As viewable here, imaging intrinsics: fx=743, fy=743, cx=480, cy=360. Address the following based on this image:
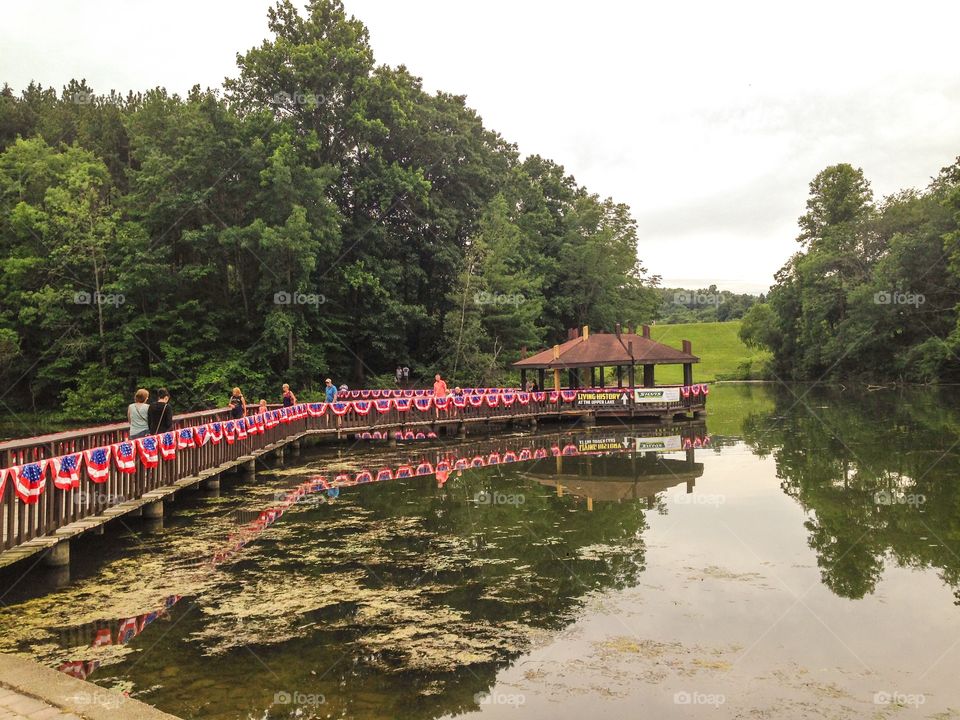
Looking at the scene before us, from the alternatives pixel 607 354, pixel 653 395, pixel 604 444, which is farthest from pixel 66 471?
pixel 653 395

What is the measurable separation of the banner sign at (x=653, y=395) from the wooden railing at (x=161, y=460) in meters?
6.62

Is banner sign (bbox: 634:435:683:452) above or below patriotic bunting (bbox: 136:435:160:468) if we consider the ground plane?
below

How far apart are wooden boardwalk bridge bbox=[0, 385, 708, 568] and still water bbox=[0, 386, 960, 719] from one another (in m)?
0.74

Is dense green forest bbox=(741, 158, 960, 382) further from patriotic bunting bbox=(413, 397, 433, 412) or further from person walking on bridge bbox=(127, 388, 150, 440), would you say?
person walking on bridge bbox=(127, 388, 150, 440)

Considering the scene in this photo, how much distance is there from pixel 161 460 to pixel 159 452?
302 mm

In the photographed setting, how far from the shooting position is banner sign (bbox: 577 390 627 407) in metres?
37.9

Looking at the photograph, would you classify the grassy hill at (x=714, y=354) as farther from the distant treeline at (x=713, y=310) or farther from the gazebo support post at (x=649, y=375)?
the gazebo support post at (x=649, y=375)

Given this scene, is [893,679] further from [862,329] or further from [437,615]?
[862,329]

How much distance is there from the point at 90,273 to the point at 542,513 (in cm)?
3645

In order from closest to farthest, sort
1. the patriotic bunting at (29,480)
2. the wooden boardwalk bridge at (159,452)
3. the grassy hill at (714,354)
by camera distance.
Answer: the patriotic bunting at (29,480)
the wooden boardwalk bridge at (159,452)
the grassy hill at (714,354)

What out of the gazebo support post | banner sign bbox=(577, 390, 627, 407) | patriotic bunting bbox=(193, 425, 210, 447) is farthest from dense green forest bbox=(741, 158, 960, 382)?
patriotic bunting bbox=(193, 425, 210, 447)

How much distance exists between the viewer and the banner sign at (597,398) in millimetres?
37938

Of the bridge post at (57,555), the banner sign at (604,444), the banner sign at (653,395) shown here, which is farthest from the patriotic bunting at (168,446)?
the banner sign at (653,395)

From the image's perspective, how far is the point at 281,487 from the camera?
19578 mm
